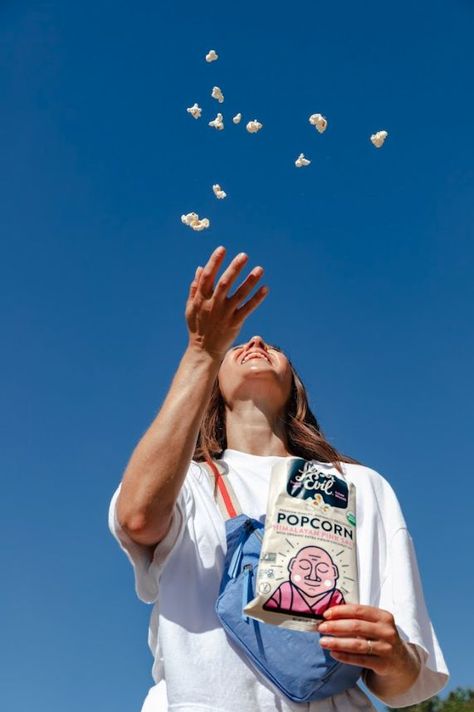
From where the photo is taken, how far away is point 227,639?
289cm

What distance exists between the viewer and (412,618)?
297 cm

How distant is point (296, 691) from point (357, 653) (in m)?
0.31

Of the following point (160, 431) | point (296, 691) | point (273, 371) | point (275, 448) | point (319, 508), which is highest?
point (273, 371)

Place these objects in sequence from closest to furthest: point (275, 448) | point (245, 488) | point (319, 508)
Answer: point (319, 508), point (245, 488), point (275, 448)

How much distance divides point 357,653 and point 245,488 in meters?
1.03

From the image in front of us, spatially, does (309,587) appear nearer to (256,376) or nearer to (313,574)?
(313,574)

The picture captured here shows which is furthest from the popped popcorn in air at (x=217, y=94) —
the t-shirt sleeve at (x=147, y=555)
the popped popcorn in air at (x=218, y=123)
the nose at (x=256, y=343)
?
the t-shirt sleeve at (x=147, y=555)

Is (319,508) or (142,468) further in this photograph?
(142,468)

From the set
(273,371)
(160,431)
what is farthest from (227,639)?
(273,371)

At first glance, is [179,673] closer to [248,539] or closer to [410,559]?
[248,539]

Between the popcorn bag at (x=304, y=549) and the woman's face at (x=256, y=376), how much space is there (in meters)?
1.31

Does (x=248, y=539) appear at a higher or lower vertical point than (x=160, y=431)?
lower

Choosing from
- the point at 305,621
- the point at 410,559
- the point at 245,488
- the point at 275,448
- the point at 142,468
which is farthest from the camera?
the point at 275,448

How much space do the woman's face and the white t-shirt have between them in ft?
2.41
